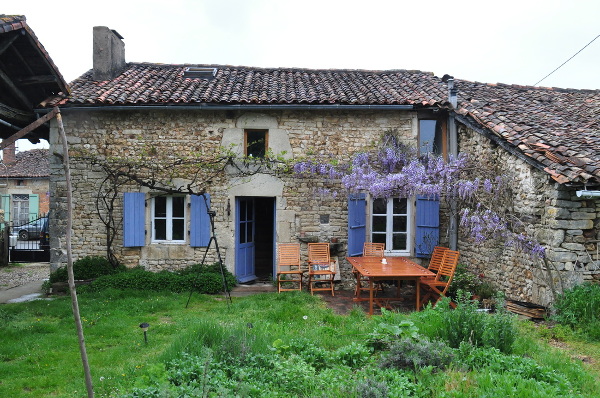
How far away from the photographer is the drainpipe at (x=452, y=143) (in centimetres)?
866

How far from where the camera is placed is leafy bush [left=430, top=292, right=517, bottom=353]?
4.30 meters

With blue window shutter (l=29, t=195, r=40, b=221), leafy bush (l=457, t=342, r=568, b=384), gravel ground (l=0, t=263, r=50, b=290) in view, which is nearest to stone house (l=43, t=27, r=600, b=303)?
gravel ground (l=0, t=263, r=50, b=290)

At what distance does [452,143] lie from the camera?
8.82 meters

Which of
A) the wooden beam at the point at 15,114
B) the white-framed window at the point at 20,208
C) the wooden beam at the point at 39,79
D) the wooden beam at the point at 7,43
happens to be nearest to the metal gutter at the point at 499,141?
the wooden beam at the point at 39,79

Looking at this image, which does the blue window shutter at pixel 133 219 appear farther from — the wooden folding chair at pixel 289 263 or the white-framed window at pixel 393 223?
the white-framed window at pixel 393 223

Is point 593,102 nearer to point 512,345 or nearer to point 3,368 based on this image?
point 512,345

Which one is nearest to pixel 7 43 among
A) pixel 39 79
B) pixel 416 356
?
pixel 39 79

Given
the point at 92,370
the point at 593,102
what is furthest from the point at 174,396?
the point at 593,102

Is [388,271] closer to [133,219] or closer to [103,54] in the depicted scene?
[133,219]

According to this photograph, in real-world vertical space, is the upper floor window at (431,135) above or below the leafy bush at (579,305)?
above

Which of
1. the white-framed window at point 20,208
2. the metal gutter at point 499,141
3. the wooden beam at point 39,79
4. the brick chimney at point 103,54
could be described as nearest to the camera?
the wooden beam at point 39,79

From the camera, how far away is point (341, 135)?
879 centimetres

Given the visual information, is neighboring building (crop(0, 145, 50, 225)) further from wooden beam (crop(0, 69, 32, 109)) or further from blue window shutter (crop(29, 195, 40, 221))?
wooden beam (crop(0, 69, 32, 109))

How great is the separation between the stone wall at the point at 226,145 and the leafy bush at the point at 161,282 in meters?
0.54
